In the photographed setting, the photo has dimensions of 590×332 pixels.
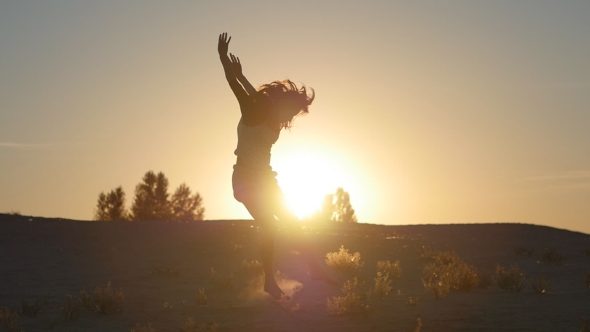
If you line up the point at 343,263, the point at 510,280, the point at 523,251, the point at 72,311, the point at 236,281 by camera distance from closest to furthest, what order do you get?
1. the point at 72,311
2. the point at 510,280
3. the point at 343,263
4. the point at 236,281
5. the point at 523,251

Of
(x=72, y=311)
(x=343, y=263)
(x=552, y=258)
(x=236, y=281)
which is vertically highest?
(x=552, y=258)

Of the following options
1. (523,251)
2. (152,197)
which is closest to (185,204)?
(152,197)

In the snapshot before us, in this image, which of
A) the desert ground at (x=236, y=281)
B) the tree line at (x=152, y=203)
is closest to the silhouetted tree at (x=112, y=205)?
the tree line at (x=152, y=203)

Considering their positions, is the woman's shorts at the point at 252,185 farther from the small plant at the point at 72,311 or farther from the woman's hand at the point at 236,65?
the small plant at the point at 72,311

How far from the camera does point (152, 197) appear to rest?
249 feet

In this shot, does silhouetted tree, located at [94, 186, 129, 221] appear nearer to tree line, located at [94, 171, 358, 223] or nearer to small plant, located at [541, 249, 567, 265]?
tree line, located at [94, 171, 358, 223]

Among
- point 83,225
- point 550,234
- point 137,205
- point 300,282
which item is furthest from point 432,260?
point 137,205

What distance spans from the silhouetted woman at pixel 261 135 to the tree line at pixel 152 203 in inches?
2373

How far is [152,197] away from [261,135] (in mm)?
68098

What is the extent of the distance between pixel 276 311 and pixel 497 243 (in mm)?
20415

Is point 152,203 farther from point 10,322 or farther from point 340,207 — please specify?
point 10,322

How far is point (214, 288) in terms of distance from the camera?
14234 millimetres

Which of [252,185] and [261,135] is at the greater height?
[261,135]

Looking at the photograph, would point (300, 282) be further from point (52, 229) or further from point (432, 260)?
point (52, 229)
